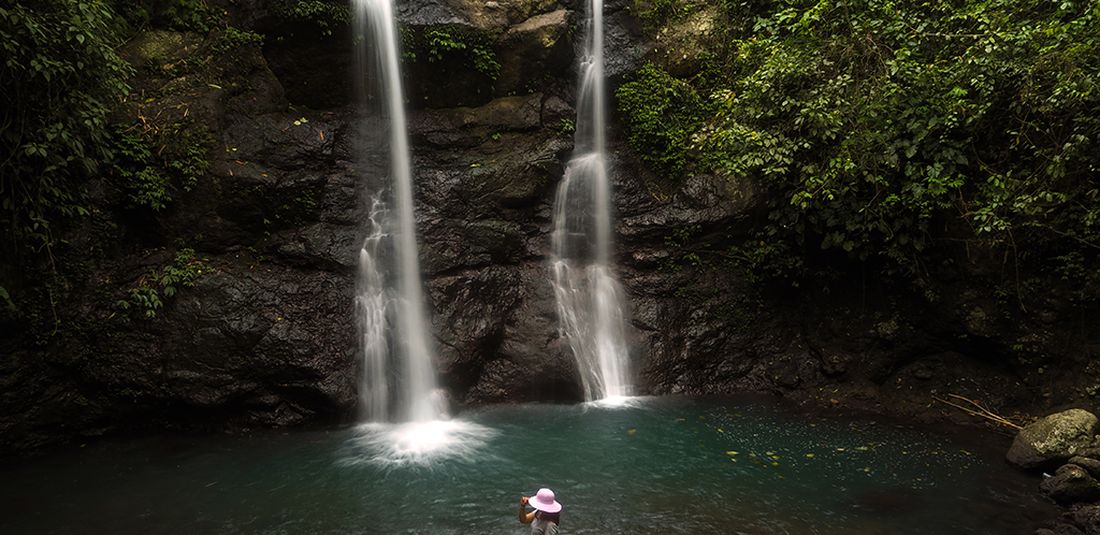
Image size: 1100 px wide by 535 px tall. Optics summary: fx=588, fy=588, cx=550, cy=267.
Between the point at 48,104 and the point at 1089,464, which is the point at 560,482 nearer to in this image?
the point at 1089,464

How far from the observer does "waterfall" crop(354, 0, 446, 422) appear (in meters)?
9.94

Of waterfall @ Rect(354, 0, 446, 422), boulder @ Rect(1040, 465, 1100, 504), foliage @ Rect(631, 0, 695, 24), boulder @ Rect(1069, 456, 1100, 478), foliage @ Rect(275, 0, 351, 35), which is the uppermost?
foliage @ Rect(631, 0, 695, 24)

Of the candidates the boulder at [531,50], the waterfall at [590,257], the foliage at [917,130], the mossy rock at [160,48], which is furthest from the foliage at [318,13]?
the foliage at [917,130]

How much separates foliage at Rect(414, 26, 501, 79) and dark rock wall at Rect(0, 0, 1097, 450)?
181 mm

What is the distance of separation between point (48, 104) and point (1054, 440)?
13.9 meters

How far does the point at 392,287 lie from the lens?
10.5 meters

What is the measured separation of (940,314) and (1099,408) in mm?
2414

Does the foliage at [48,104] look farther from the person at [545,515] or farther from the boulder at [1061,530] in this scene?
the boulder at [1061,530]

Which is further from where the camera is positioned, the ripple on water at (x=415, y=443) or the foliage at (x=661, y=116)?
the foliage at (x=661, y=116)

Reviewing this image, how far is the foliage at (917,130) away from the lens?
8.29 m

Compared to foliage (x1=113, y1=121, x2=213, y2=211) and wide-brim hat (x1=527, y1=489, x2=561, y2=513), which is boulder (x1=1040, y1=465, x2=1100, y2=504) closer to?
wide-brim hat (x1=527, y1=489, x2=561, y2=513)

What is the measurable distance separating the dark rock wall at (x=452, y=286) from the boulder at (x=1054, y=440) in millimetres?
1750

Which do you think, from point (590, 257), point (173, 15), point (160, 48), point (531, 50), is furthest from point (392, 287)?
point (173, 15)

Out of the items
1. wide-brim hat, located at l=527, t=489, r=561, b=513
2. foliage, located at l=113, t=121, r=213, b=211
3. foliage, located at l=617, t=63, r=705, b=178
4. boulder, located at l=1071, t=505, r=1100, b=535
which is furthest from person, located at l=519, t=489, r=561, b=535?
foliage, located at l=617, t=63, r=705, b=178
